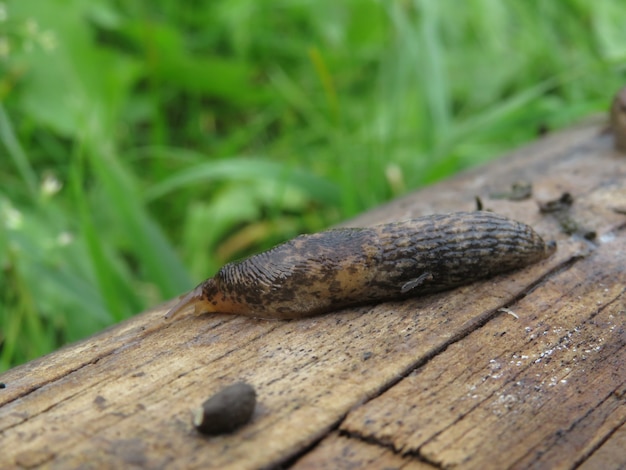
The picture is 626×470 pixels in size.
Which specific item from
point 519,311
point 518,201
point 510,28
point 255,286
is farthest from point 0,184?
point 510,28

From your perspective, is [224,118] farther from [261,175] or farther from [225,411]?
[225,411]

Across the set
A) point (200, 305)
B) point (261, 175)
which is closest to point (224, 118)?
point (261, 175)

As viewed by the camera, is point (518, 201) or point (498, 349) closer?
point (498, 349)

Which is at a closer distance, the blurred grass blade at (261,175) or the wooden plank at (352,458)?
the wooden plank at (352,458)

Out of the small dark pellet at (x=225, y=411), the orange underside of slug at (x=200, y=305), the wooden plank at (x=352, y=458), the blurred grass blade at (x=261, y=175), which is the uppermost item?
the blurred grass blade at (x=261, y=175)

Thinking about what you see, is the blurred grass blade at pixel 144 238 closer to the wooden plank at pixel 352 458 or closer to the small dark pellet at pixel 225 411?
the small dark pellet at pixel 225 411

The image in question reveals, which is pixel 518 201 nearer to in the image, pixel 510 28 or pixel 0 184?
pixel 0 184

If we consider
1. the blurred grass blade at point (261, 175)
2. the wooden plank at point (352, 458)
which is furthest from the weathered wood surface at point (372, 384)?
the blurred grass blade at point (261, 175)
